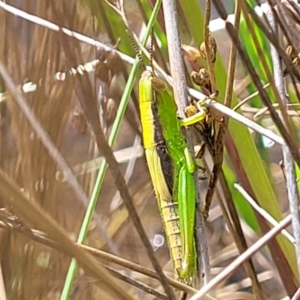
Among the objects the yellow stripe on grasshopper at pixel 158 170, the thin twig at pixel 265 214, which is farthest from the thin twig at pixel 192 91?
the thin twig at pixel 265 214

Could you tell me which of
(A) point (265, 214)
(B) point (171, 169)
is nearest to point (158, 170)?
(B) point (171, 169)

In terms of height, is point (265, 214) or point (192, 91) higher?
point (192, 91)

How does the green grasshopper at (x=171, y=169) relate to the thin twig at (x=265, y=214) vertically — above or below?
above

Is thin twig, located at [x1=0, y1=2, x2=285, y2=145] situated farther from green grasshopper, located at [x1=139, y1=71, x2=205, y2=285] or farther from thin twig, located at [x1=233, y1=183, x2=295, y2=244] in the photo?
thin twig, located at [x1=233, y1=183, x2=295, y2=244]

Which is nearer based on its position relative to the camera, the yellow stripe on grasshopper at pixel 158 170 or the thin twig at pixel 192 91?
the thin twig at pixel 192 91

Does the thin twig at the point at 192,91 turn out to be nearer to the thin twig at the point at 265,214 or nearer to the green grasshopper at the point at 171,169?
the green grasshopper at the point at 171,169

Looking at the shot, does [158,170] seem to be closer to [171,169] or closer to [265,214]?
[171,169]

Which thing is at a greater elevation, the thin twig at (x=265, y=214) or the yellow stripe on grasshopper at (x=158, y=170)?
the yellow stripe on grasshopper at (x=158, y=170)

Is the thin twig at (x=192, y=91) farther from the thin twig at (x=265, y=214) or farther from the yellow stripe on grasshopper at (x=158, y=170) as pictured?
the thin twig at (x=265, y=214)

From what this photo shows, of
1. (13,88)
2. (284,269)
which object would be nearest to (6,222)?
(13,88)

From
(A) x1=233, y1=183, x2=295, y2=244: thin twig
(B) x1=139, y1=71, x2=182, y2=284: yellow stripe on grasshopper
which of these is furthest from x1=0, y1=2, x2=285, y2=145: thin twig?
(A) x1=233, y1=183, x2=295, y2=244: thin twig
